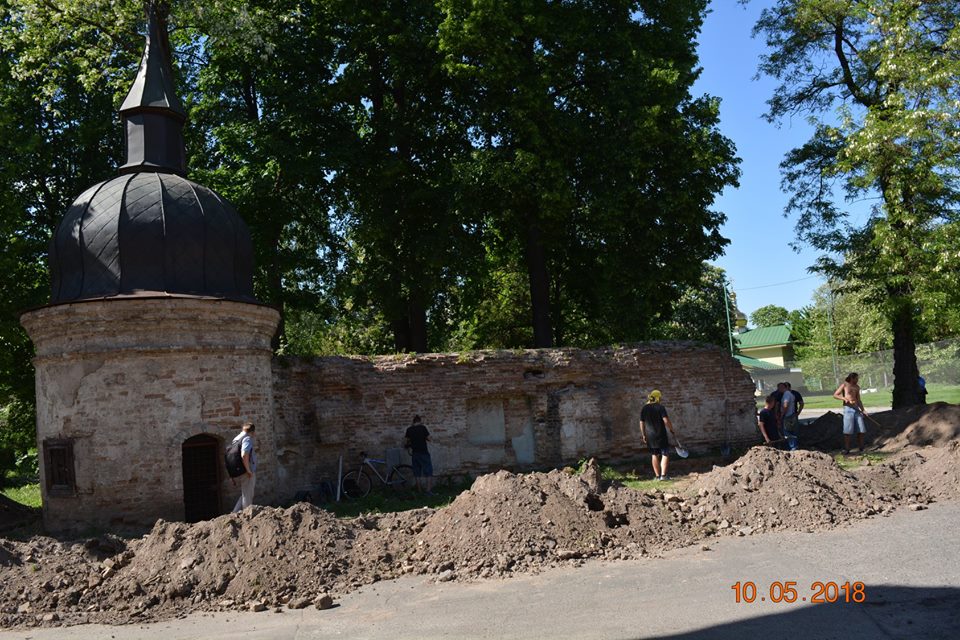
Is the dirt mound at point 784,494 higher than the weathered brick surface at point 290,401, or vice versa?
the weathered brick surface at point 290,401

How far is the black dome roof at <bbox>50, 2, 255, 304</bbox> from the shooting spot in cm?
1301

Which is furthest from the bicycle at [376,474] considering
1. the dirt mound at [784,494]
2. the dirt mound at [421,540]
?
the dirt mound at [784,494]

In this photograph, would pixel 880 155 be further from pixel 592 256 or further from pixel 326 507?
pixel 326 507

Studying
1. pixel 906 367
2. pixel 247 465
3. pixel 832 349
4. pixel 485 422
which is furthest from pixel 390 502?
pixel 832 349

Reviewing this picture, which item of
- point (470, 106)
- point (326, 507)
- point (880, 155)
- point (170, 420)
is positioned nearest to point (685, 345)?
point (880, 155)

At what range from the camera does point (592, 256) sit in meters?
22.9

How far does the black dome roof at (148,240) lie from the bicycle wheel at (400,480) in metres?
4.94

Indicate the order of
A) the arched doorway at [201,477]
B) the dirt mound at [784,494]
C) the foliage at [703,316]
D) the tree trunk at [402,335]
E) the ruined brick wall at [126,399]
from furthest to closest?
the foliage at [703,316] < the tree trunk at [402,335] < the arched doorway at [201,477] < the ruined brick wall at [126,399] < the dirt mound at [784,494]

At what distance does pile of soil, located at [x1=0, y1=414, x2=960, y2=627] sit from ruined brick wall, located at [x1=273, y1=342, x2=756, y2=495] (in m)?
5.81

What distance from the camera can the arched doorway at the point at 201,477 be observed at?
1320 cm

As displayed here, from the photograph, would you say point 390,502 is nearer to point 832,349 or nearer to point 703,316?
point 703,316

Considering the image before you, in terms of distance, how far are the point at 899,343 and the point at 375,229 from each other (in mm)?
15175

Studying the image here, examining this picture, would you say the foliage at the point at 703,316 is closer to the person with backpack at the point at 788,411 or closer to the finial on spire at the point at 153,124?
the person with backpack at the point at 788,411

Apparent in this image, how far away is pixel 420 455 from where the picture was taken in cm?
1590
